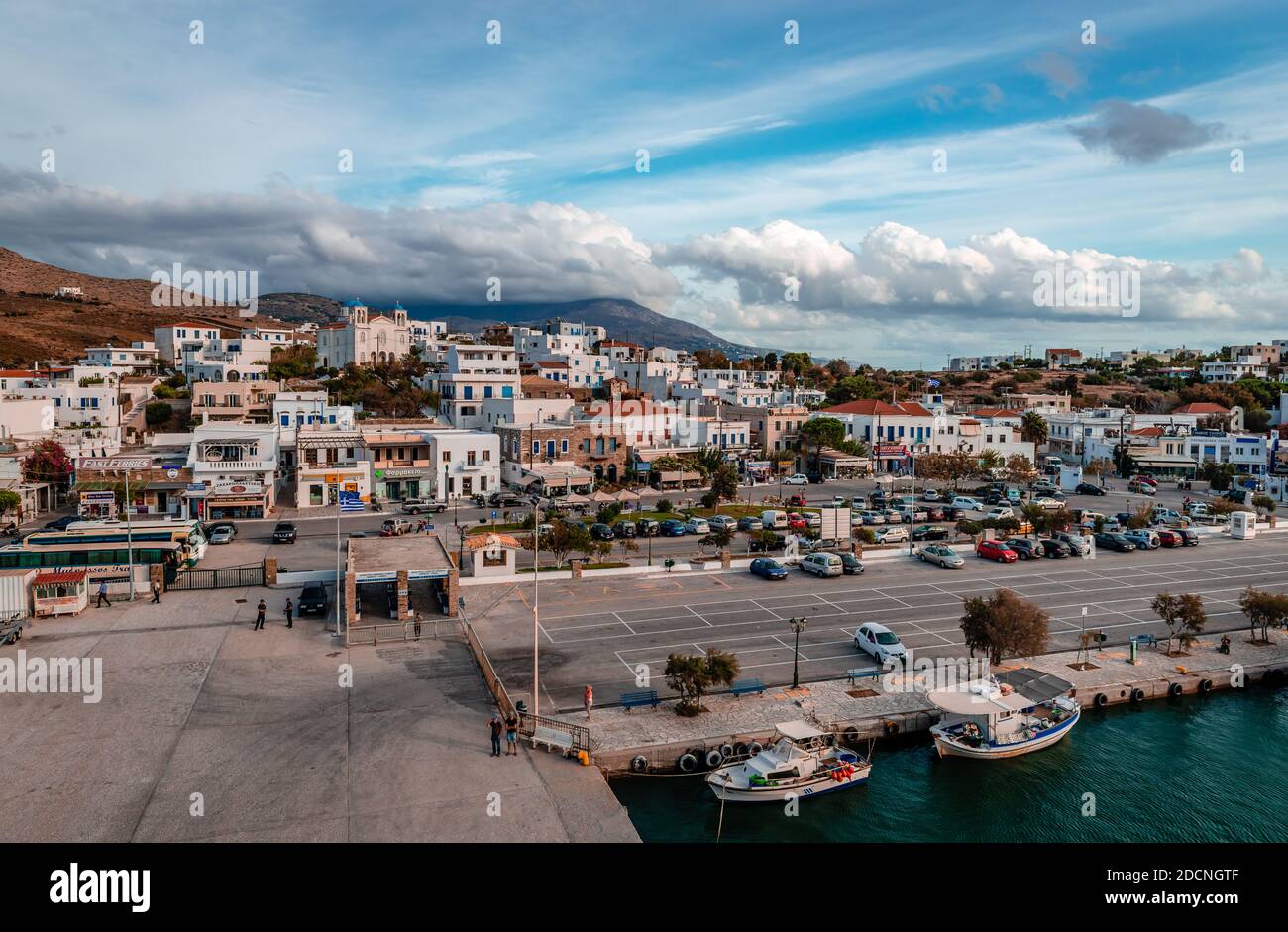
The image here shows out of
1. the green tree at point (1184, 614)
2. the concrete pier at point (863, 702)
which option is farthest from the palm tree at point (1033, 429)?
the green tree at point (1184, 614)

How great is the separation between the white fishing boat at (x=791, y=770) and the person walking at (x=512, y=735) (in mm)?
4402

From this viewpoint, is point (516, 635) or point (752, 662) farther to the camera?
point (516, 635)

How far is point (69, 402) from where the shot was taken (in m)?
65.4

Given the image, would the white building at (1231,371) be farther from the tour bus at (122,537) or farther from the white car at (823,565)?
the tour bus at (122,537)

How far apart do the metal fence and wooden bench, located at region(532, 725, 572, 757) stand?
1827 cm

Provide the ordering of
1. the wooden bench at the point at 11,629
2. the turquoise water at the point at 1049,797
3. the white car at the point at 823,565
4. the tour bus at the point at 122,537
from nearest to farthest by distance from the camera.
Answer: the turquoise water at the point at 1049,797, the wooden bench at the point at 11,629, the tour bus at the point at 122,537, the white car at the point at 823,565

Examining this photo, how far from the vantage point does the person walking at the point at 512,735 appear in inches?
735

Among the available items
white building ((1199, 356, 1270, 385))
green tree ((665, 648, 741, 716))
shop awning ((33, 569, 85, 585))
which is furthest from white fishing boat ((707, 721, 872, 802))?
white building ((1199, 356, 1270, 385))

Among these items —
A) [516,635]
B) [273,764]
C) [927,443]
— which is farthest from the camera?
[927,443]

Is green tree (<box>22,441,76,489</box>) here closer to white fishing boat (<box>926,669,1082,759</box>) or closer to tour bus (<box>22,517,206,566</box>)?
tour bus (<box>22,517,206,566</box>)

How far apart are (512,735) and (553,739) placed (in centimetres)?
98
